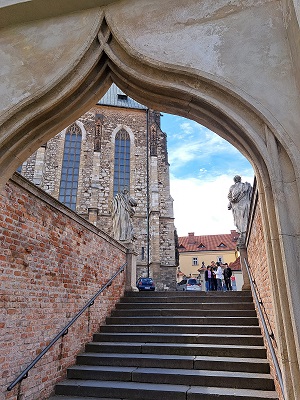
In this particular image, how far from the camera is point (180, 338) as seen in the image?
6027 mm

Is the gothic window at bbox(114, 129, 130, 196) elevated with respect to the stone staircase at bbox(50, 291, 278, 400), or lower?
elevated

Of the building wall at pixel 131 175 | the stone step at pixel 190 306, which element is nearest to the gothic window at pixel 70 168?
the building wall at pixel 131 175

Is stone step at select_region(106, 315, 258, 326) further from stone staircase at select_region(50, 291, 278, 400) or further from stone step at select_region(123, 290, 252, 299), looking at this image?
stone step at select_region(123, 290, 252, 299)

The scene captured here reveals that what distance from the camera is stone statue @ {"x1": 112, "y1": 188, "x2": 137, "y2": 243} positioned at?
35.5ft

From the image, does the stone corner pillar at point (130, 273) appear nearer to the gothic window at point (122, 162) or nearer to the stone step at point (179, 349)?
the stone step at point (179, 349)

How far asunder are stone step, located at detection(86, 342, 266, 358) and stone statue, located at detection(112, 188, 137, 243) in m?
4.58

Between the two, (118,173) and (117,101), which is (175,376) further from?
(117,101)

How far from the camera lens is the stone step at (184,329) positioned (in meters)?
5.94

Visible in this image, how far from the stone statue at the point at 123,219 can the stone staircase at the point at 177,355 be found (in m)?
3.31

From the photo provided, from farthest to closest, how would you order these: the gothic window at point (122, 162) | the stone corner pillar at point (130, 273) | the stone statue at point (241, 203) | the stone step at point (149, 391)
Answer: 1. the gothic window at point (122, 162)
2. the stone corner pillar at point (130, 273)
3. the stone statue at point (241, 203)
4. the stone step at point (149, 391)

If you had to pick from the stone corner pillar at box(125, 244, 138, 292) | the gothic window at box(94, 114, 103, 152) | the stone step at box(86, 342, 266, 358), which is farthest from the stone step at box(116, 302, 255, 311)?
the gothic window at box(94, 114, 103, 152)

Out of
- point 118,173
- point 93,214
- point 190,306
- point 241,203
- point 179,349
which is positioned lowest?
point 179,349

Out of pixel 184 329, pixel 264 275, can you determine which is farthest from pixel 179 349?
pixel 264 275

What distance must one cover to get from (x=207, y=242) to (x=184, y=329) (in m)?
34.8
